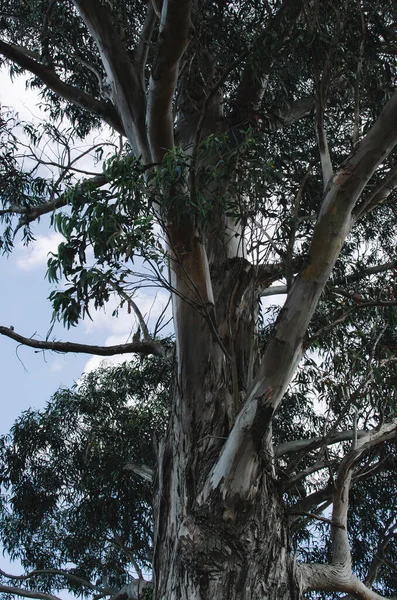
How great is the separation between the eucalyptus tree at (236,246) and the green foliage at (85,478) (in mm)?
1996

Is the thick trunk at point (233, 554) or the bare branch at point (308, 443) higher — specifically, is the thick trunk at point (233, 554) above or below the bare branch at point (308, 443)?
below

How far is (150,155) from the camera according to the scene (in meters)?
4.43

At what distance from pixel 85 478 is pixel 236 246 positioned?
12.4 ft

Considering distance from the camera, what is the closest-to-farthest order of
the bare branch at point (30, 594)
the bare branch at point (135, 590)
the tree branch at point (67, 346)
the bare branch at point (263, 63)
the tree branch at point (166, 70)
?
the tree branch at point (166, 70), the tree branch at point (67, 346), the bare branch at point (263, 63), the bare branch at point (135, 590), the bare branch at point (30, 594)

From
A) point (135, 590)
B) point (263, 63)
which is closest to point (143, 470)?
point (135, 590)

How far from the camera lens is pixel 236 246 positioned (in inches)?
189

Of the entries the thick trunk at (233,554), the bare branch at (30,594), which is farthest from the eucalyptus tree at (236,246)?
the bare branch at (30,594)

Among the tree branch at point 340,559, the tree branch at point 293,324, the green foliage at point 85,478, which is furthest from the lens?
the green foliage at point 85,478

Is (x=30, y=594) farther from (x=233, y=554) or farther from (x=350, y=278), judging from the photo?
(x=350, y=278)

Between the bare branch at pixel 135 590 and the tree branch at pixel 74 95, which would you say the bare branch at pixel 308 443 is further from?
the tree branch at pixel 74 95

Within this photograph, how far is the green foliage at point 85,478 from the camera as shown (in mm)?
7535

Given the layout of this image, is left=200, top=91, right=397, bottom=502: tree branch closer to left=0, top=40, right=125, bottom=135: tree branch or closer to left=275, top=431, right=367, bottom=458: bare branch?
left=275, top=431, right=367, bottom=458: bare branch

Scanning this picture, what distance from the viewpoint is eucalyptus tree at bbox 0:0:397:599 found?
363 centimetres

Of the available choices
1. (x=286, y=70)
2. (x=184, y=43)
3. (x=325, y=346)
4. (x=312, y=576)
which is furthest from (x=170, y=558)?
(x=286, y=70)
